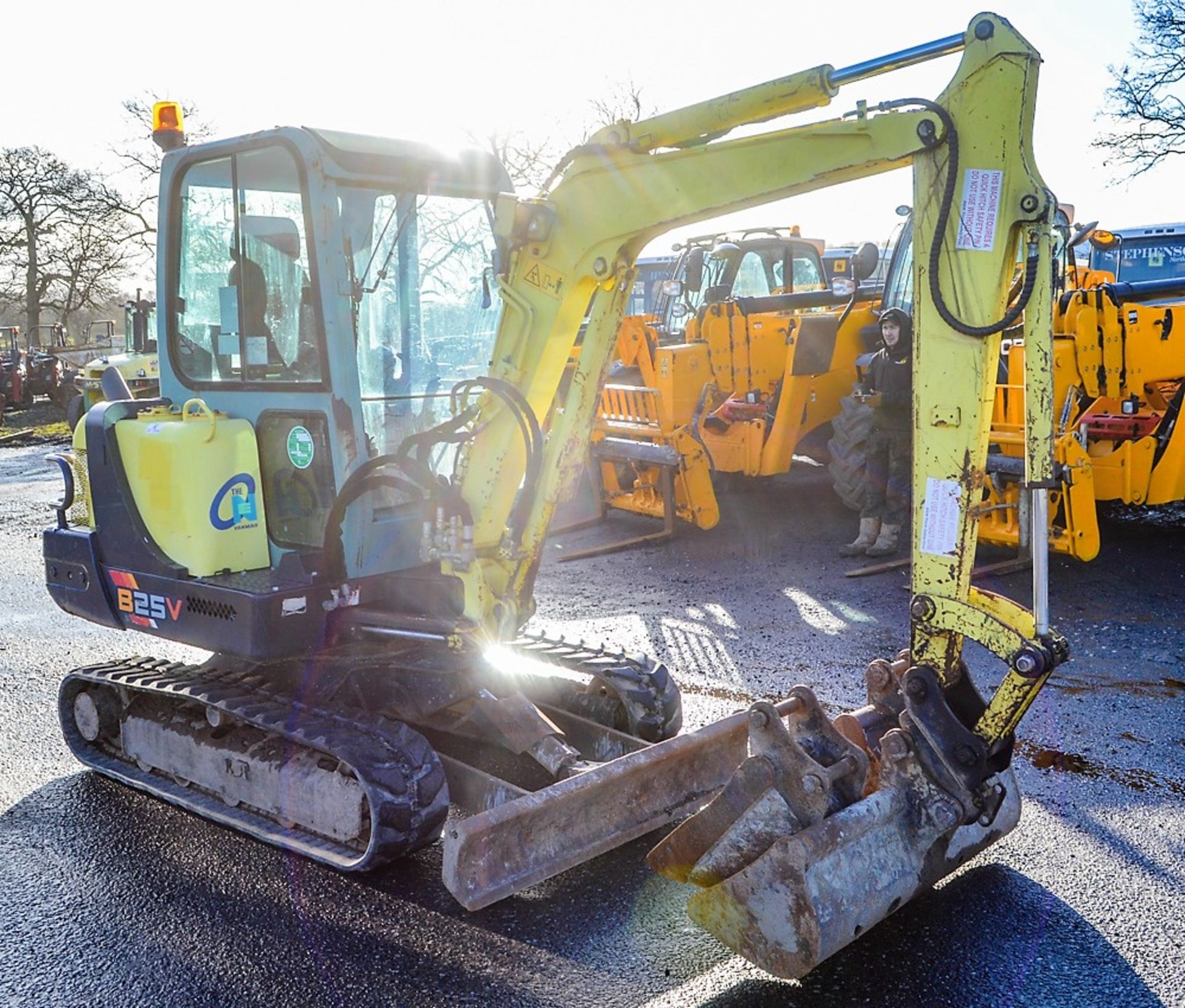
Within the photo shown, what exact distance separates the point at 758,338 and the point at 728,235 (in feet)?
10.6

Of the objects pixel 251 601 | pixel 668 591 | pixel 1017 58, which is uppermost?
pixel 1017 58

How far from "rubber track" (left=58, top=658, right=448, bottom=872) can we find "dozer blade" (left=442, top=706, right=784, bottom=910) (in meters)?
0.19

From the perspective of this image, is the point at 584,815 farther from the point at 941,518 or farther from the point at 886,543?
the point at 886,543

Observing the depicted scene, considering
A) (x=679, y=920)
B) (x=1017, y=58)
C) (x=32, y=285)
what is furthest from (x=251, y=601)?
(x=32, y=285)

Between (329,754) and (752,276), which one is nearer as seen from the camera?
(329,754)

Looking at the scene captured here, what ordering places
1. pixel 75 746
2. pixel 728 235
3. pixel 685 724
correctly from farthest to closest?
1. pixel 728 235
2. pixel 685 724
3. pixel 75 746

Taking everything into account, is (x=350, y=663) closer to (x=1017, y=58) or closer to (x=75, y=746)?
(x=75, y=746)

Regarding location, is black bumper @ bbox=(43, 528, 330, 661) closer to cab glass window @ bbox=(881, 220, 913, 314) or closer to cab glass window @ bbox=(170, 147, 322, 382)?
cab glass window @ bbox=(170, 147, 322, 382)

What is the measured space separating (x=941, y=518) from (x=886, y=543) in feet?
18.9

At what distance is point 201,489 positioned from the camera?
4.70 meters

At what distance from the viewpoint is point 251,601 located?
4414mm

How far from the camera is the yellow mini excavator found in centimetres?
341

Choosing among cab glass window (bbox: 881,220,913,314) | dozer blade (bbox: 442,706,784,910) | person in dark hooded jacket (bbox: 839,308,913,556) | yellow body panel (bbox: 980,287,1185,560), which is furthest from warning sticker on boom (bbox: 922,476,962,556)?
cab glass window (bbox: 881,220,913,314)

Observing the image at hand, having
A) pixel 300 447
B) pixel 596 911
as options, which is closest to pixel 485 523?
pixel 300 447
